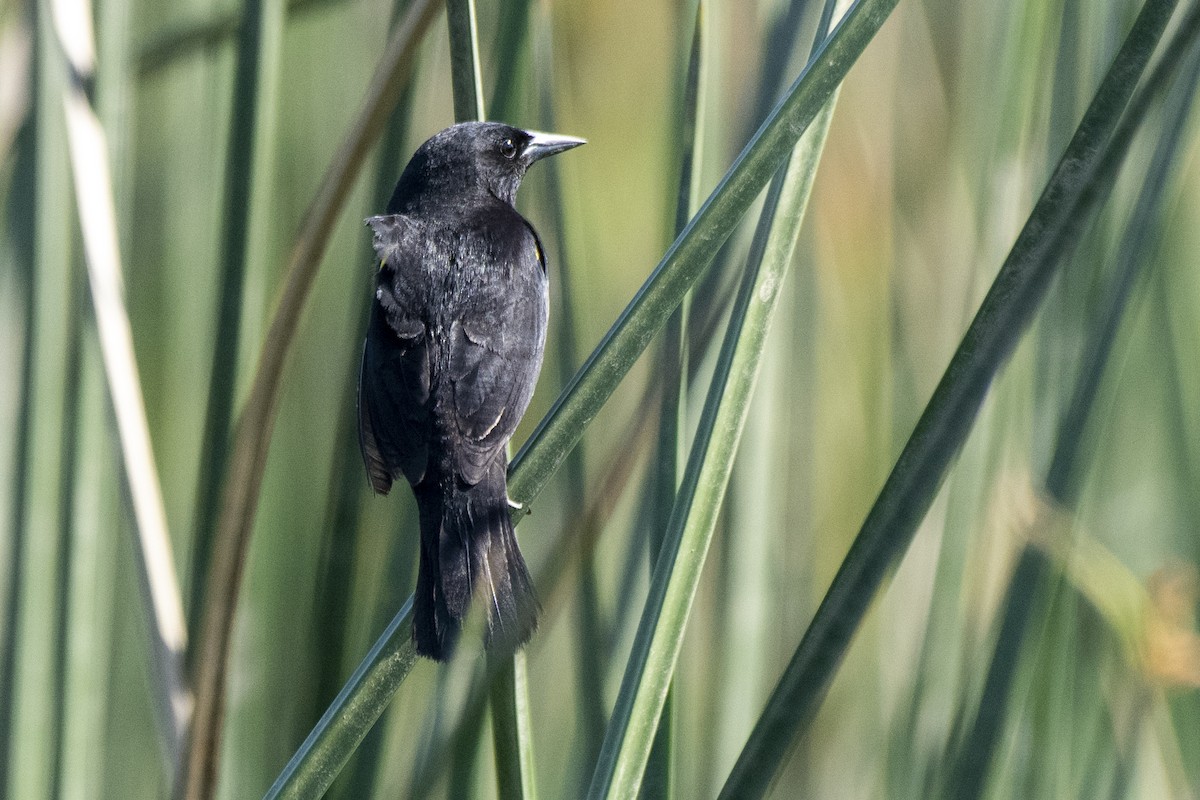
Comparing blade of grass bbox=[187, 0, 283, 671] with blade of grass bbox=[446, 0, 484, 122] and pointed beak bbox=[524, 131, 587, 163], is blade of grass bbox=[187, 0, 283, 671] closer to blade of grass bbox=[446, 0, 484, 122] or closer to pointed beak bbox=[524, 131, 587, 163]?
blade of grass bbox=[446, 0, 484, 122]

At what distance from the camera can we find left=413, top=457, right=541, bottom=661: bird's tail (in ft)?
3.76

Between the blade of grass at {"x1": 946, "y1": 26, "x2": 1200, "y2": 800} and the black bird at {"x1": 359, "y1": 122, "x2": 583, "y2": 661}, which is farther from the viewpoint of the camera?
the black bird at {"x1": 359, "y1": 122, "x2": 583, "y2": 661}

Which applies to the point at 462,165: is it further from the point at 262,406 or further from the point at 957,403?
the point at 957,403

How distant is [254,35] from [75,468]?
0.50m

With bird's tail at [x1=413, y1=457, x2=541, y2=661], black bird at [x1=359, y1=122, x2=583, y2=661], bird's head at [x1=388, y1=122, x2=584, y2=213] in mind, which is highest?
bird's head at [x1=388, y1=122, x2=584, y2=213]

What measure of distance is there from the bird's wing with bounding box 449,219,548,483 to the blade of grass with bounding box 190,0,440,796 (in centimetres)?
24

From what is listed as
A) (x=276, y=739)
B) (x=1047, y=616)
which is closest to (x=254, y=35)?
(x=276, y=739)

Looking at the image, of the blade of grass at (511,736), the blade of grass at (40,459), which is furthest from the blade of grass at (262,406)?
the blade of grass at (511,736)

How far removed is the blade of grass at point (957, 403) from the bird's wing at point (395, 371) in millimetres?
589

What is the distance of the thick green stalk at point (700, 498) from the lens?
894 millimetres

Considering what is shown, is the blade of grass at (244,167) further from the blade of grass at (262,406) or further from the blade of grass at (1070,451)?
the blade of grass at (1070,451)

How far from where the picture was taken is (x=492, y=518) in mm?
1303

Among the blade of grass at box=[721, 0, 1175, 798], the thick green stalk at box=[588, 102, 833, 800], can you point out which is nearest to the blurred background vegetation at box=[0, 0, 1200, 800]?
the thick green stalk at box=[588, 102, 833, 800]

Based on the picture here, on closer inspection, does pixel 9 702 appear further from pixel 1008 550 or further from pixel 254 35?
pixel 1008 550
